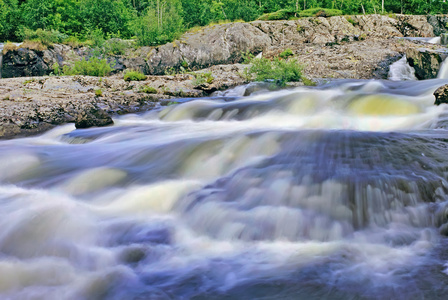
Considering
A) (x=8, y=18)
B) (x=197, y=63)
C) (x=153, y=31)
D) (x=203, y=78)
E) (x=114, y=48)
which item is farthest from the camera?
(x=8, y=18)

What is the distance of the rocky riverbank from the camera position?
8.77 metres

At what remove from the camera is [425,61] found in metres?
13.3

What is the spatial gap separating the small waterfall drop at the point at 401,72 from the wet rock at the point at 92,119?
10.8 metres

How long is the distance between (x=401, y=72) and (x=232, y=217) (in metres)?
12.6

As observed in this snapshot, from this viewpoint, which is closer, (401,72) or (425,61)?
(425,61)

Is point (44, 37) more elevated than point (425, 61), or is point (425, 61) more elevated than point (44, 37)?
point (44, 37)

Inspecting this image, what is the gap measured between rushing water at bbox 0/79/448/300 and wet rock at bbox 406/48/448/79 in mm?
7610

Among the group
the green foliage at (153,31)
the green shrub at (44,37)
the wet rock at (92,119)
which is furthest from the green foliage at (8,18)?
the wet rock at (92,119)

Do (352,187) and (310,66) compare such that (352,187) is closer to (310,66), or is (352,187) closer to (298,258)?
(298,258)

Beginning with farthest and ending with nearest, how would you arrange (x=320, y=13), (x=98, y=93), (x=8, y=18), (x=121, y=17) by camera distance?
(x=8, y=18)
(x=121, y=17)
(x=320, y=13)
(x=98, y=93)

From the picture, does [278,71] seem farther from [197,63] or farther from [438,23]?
[438,23]

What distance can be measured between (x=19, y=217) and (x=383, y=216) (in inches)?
148

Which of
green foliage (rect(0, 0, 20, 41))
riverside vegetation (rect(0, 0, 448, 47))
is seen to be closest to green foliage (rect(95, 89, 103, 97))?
riverside vegetation (rect(0, 0, 448, 47))

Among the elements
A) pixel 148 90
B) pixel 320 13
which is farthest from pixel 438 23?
pixel 148 90
